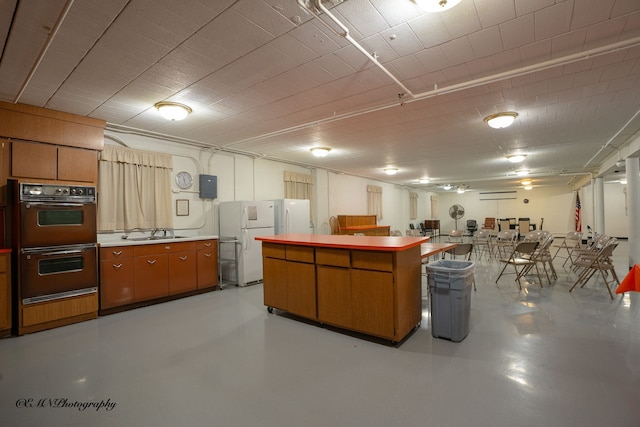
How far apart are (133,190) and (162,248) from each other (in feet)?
3.54

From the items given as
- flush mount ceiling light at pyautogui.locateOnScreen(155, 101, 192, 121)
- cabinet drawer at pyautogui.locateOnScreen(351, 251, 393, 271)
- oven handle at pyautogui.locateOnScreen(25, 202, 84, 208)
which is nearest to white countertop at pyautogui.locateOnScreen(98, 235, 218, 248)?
oven handle at pyautogui.locateOnScreen(25, 202, 84, 208)

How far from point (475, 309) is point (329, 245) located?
232cm

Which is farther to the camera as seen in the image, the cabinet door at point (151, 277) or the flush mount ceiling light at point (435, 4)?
the cabinet door at point (151, 277)

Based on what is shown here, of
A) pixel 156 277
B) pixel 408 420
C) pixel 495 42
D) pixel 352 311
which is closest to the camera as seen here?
pixel 408 420

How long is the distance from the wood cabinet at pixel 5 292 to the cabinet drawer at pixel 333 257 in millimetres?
3466

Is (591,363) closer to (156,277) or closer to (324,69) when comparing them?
(324,69)

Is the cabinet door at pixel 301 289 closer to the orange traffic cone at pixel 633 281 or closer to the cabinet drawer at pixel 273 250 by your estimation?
the cabinet drawer at pixel 273 250

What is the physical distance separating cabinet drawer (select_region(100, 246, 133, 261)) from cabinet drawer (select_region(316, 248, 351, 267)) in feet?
9.11

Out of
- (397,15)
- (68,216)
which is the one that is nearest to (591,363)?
(397,15)

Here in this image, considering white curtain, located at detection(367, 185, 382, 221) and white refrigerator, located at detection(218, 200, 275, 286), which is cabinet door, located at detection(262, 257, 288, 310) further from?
white curtain, located at detection(367, 185, 382, 221)

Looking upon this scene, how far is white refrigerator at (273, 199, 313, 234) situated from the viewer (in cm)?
614

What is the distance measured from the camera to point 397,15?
6.93ft

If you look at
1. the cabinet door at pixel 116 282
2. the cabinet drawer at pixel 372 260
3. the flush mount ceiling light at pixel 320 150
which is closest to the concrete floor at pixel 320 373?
the cabinet door at pixel 116 282

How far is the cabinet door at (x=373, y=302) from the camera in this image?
9.58 ft
